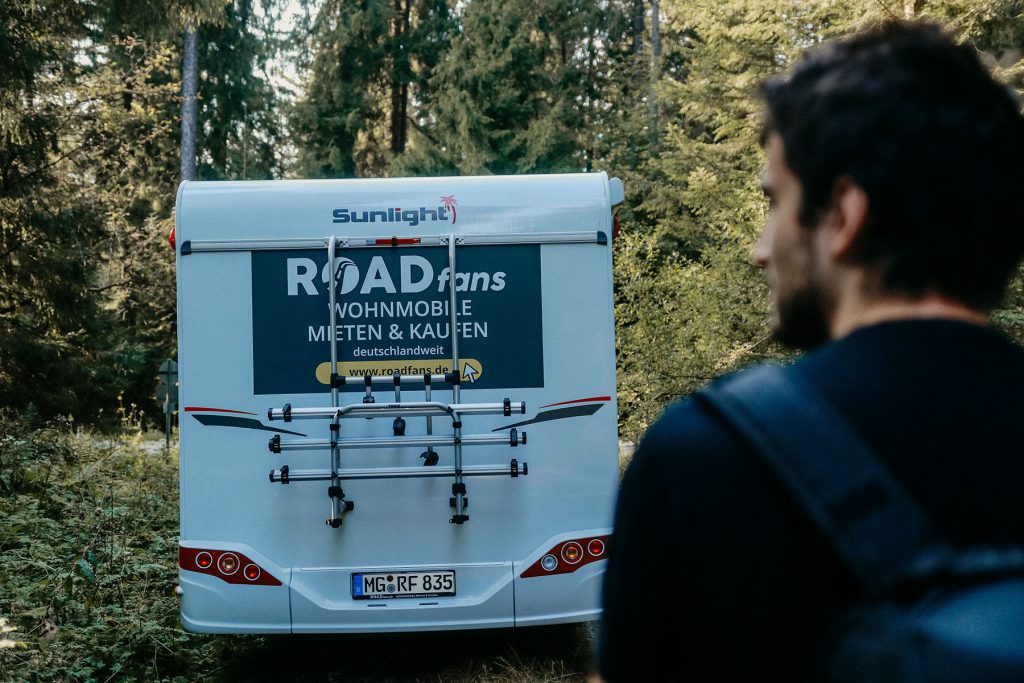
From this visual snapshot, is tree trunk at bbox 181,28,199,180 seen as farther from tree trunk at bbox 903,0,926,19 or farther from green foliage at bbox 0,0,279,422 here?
tree trunk at bbox 903,0,926,19

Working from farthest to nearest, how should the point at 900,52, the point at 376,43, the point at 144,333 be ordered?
the point at 376,43 < the point at 144,333 < the point at 900,52

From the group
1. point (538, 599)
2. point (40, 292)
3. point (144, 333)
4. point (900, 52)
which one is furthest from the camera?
point (144, 333)

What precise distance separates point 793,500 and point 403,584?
506cm

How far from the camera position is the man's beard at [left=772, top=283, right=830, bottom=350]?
1.24 m

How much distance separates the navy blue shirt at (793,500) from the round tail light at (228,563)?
200 inches

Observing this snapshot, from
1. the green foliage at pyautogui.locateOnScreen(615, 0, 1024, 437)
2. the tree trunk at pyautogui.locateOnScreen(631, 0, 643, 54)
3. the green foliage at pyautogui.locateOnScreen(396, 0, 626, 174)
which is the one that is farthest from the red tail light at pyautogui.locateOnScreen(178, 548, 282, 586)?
the tree trunk at pyautogui.locateOnScreen(631, 0, 643, 54)

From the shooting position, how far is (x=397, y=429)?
582 centimetres

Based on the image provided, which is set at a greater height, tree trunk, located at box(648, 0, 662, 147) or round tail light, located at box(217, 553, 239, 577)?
tree trunk, located at box(648, 0, 662, 147)

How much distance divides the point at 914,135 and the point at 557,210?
4.86 meters

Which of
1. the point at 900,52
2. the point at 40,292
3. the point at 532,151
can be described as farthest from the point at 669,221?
the point at 900,52

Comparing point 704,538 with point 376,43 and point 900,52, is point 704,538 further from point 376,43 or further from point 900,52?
point 376,43

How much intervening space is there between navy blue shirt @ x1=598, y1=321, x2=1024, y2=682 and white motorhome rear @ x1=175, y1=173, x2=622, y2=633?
15.3 ft

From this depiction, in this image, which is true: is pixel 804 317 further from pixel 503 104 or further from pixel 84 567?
pixel 503 104

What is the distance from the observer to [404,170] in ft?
91.6
